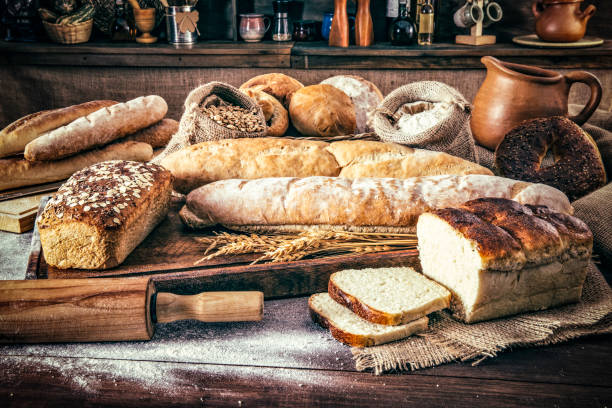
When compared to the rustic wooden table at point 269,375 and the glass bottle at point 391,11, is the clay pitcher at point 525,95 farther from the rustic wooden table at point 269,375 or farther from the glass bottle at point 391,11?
the glass bottle at point 391,11

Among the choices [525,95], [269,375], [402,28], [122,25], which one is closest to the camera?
[269,375]

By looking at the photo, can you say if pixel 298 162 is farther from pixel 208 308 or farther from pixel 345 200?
pixel 208 308

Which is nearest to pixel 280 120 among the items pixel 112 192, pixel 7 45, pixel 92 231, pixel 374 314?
pixel 112 192

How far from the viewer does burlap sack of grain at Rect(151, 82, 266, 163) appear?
2.11 m

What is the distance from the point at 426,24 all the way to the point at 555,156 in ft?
7.92

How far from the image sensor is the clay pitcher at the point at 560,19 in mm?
3462

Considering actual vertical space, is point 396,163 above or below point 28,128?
below

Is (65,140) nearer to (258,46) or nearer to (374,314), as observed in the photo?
(374,314)

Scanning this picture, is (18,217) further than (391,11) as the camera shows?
No

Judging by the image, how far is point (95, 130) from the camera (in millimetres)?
2277

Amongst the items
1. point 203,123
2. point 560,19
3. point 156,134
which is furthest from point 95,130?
point 560,19

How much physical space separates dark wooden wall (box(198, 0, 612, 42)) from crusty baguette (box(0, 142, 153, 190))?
247cm

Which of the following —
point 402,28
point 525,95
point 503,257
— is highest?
point 402,28

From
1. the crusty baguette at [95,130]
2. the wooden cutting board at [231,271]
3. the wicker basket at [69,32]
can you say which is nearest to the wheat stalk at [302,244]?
the wooden cutting board at [231,271]
